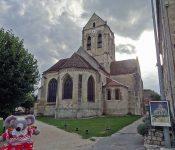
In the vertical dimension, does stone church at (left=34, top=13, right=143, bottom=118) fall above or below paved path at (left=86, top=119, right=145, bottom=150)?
above

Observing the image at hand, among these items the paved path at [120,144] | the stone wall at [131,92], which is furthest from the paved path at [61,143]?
the stone wall at [131,92]

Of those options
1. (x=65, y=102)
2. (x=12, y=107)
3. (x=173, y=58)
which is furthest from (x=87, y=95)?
(x=173, y=58)

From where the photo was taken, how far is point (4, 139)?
18.8 ft

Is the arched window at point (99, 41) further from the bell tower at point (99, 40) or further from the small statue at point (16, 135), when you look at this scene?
the small statue at point (16, 135)

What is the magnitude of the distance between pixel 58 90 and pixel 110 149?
72.9 feet

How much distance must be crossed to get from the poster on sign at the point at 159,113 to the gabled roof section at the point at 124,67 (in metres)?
31.2

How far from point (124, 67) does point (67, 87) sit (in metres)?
16.5

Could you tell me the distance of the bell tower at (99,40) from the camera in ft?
134

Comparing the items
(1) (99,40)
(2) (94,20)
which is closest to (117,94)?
(1) (99,40)

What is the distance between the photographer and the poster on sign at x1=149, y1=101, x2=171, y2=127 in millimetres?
8172

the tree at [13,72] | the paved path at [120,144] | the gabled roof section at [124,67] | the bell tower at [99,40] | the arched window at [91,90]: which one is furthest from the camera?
the bell tower at [99,40]

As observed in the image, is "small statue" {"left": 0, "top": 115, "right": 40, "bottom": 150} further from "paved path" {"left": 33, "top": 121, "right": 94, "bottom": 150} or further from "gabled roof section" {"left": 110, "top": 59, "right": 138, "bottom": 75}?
"gabled roof section" {"left": 110, "top": 59, "right": 138, "bottom": 75}

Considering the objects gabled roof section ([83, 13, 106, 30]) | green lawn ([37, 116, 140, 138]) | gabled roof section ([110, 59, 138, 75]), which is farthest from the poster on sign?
gabled roof section ([83, 13, 106, 30])

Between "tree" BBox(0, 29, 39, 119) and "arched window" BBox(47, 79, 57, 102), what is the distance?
777 inches
